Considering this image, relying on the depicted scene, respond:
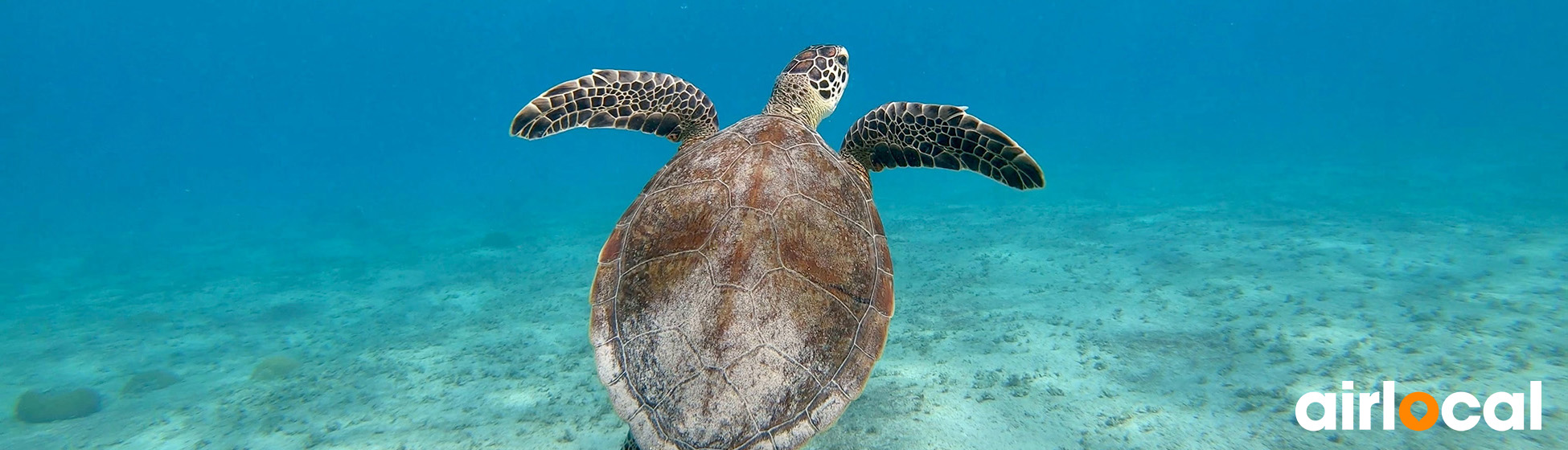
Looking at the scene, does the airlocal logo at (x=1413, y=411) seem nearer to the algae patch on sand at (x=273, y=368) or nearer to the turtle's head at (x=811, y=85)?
the turtle's head at (x=811, y=85)

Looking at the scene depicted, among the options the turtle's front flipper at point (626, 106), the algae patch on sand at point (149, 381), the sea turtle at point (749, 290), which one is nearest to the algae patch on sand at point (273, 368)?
the algae patch on sand at point (149, 381)

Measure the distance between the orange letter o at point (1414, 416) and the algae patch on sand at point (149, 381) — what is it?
11.0 meters

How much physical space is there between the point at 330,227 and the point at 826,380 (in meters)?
22.0

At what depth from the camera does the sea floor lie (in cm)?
465

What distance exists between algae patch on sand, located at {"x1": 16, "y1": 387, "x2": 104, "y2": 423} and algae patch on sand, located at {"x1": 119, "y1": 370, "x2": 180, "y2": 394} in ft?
0.81

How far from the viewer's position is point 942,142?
13.2 feet

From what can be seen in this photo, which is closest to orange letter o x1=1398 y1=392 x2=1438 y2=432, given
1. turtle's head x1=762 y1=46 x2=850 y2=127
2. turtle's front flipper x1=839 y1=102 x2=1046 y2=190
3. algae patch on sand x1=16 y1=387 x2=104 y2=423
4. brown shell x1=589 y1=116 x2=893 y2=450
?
turtle's front flipper x1=839 y1=102 x2=1046 y2=190

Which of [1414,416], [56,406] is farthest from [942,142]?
[56,406]

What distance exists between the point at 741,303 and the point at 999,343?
399cm

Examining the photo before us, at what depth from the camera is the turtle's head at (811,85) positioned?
4805 millimetres

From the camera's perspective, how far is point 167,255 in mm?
16422

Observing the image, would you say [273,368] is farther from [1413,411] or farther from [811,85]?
[1413,411]

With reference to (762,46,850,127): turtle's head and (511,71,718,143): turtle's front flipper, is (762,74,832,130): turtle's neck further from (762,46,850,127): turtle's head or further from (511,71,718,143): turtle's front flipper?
(511,71,718,143): turtle's front flipper

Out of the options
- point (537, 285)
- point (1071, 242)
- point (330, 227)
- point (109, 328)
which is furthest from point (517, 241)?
point (1071, 242)
